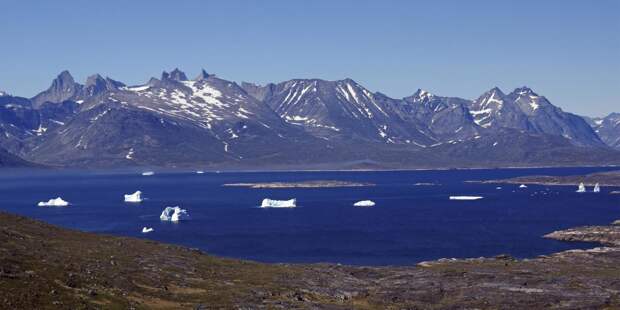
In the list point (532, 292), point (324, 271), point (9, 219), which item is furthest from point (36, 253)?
point (532, 292)

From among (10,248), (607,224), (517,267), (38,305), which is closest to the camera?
(38,305)

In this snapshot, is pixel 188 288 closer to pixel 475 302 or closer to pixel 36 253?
pixel 36 253

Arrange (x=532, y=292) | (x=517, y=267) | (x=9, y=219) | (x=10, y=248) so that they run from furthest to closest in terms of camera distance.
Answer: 1. (x=517, y=267)
2. (x=9, y=219)
3. (x=532, y=292)
4. (x=10, y=248)

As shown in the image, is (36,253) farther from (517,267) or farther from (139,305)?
(517,267)

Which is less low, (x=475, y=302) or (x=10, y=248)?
(x=10, y=248)

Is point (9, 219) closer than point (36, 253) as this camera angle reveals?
No

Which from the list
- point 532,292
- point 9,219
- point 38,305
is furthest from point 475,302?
point 9,219
